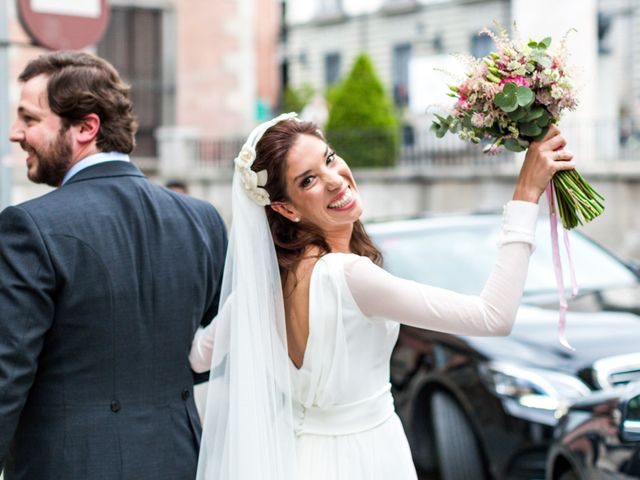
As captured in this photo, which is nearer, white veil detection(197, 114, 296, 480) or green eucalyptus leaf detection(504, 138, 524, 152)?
green eucalyptus leaf detection(504, 138, 524, 152)

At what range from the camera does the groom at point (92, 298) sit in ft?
9.73

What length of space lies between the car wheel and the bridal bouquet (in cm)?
310

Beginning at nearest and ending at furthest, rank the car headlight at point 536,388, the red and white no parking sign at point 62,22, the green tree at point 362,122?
1. the red and white no parking sign at point 62,22
2. the car headlight at point 536,388
3. the green tree at point 362,122

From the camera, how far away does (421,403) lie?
6285 mm

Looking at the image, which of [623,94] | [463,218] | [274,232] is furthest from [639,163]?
[623,94]

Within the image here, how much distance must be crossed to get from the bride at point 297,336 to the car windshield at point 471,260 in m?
3.55

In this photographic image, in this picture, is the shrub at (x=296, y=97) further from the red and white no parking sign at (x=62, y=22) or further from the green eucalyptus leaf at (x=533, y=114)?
the green eucalyptus leaf at (x=533, y=114)

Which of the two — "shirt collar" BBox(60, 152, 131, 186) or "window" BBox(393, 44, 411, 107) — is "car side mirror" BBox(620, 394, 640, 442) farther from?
"window" BBox(393, 44, 411, 107)

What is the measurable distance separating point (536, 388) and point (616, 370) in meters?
0.42

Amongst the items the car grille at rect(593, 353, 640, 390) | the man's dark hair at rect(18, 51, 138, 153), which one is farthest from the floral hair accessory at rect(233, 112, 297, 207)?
the car grille at rect(593, 353, 640, 390)

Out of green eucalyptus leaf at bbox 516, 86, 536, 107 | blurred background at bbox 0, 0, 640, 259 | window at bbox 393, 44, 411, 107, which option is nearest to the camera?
green eucalyptus leaf at bbox 516, 86, 536, 107

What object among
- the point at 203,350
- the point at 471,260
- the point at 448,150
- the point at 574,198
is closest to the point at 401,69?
the point at 448,150

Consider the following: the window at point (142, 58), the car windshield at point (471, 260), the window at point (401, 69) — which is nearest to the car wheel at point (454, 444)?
the car windshield at point (471, 260)

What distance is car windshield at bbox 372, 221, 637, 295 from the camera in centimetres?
684
